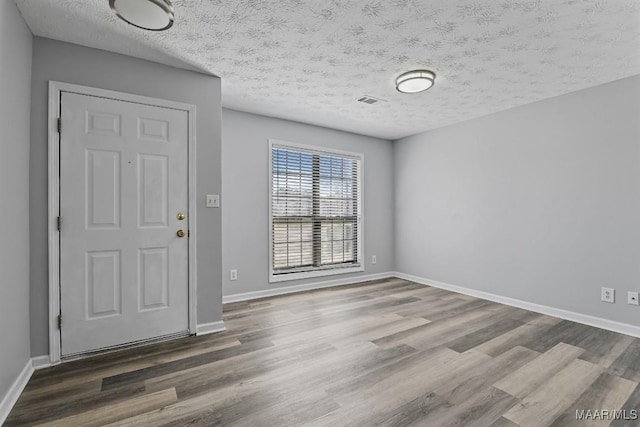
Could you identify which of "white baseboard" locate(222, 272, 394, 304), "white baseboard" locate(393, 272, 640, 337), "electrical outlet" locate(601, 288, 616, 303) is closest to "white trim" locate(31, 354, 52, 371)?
"white baseboard" locate(222, 272, 394, 304)

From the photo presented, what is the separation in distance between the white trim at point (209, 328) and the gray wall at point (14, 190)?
3.77 feet

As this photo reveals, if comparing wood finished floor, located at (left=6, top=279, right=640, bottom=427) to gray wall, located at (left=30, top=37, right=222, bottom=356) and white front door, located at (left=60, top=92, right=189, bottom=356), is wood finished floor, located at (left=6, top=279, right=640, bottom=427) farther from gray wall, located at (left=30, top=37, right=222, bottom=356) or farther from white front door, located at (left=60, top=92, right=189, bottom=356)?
gray wall, located at (left=30, top=37, right=222, bottom=356)

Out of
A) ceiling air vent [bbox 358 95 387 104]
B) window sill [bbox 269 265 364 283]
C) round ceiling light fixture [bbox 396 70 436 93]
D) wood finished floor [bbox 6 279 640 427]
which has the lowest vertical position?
wood finished floor [bbox 6 279 640 427]

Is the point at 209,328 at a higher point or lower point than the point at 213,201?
lower

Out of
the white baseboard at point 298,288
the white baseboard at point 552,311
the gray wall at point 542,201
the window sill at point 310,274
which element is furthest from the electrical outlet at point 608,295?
the window sill at point 310,274

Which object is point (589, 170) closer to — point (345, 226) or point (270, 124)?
point (345, 226)

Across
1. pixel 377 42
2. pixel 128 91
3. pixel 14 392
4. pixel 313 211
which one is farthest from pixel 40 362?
pixel 377 42

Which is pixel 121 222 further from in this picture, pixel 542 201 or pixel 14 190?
pixel 542 201

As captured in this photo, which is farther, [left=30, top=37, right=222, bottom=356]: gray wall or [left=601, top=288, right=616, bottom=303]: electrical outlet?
[left=601, top=288, right=616, bottom=303]: electrical outlet

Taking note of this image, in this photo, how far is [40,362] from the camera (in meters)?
2.15

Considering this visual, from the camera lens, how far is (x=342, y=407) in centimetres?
172

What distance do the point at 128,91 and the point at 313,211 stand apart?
272 centimetres

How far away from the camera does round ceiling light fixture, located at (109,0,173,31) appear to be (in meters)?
1.81

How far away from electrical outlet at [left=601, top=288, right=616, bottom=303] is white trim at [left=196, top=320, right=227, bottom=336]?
3.72 metres
